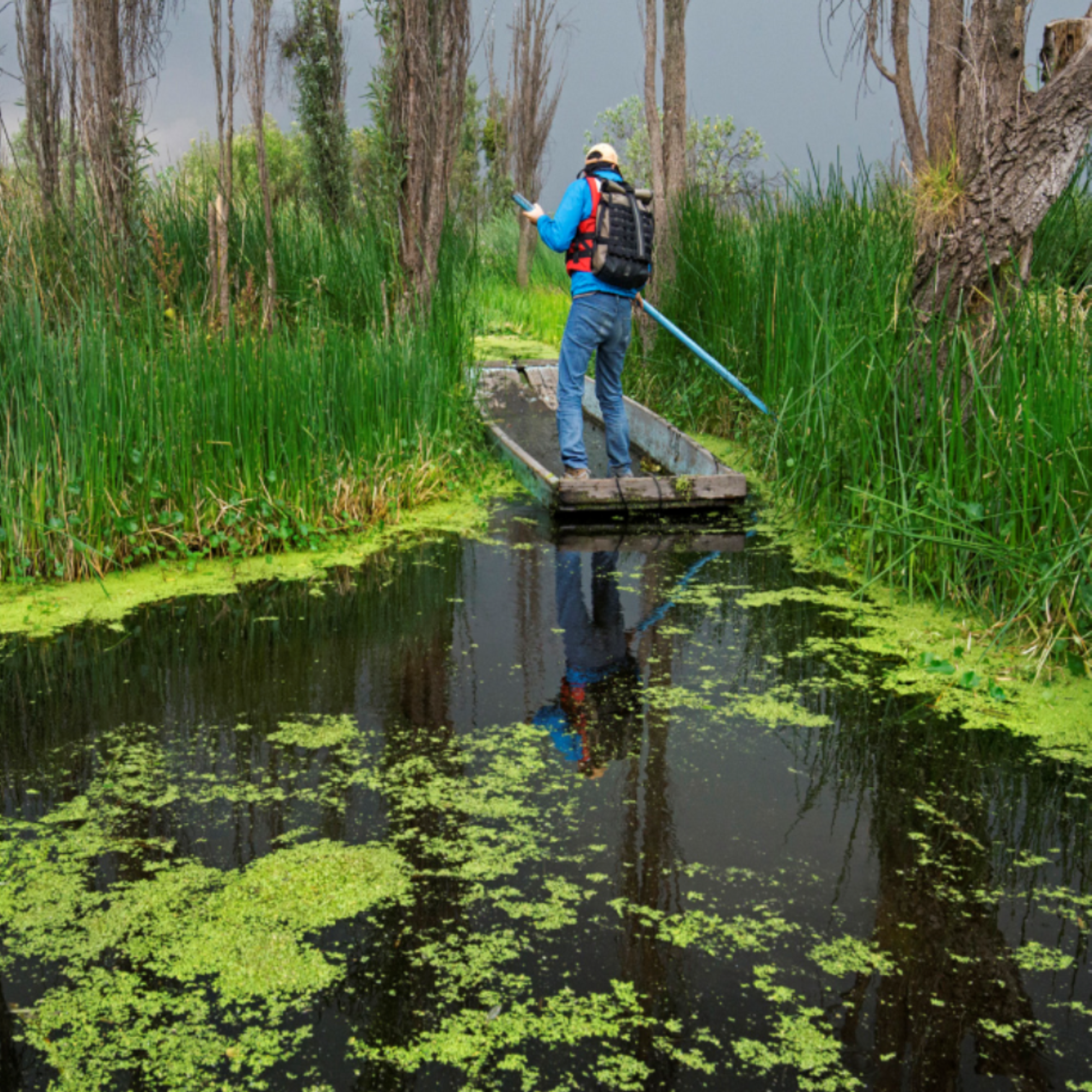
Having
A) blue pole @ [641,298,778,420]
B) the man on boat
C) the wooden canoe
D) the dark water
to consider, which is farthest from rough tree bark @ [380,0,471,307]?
the dark water

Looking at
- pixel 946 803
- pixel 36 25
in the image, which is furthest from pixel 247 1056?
pixel 36 25

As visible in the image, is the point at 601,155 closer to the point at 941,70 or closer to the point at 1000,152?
the point at 1000,152

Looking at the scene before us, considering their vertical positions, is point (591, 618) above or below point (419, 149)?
below

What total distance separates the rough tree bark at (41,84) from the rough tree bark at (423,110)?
2.44 metres

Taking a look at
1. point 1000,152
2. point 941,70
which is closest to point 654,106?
point 941,70

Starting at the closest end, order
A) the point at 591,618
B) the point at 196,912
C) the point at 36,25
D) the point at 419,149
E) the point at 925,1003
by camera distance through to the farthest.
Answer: the point at 925,1003 → the point at 196,912 → the point at 591,618 → the point at 419,149 → the point at 36,25

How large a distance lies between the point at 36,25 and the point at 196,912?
6.84 meters

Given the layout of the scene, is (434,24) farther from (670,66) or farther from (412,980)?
(412,980)

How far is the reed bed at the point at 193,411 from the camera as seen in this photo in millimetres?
4164

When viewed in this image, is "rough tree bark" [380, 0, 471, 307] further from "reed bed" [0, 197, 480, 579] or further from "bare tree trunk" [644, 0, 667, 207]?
"bare tree trunk" [644, 0, 667, 207]

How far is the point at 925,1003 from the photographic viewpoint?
189cm

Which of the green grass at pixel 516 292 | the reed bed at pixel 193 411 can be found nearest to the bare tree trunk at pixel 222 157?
the reed bed at pixel 193 411

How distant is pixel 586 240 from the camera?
18.1 feet

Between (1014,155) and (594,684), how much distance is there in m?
2.55
